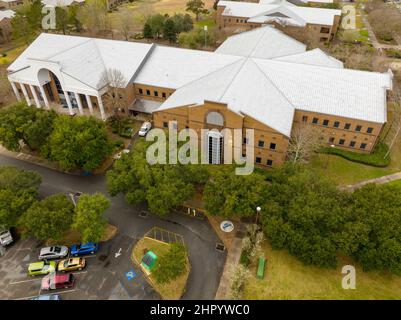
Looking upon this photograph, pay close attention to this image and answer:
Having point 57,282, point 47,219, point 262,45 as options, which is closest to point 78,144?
point 47,219

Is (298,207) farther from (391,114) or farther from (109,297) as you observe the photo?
(391,114)

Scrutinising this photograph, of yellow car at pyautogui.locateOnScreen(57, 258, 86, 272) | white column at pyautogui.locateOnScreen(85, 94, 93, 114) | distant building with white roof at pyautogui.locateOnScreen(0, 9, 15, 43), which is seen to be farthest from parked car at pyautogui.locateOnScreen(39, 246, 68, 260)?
distant building with white roof at pyautogui.locateOnScreen(0, 9, 15, 43)

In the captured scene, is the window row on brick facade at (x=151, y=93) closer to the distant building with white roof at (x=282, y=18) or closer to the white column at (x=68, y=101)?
the white column at (x=68, y=101)

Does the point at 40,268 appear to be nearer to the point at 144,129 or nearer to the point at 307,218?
the point at 144,129

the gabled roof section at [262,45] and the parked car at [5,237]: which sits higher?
the gabled roof section at [262,45]

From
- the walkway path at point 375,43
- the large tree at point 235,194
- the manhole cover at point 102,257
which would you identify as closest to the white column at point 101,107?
the large tree at point 235,194

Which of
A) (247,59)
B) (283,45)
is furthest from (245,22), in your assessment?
(247,59)
